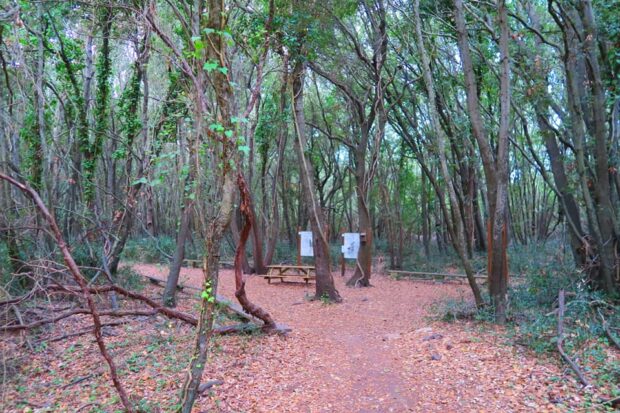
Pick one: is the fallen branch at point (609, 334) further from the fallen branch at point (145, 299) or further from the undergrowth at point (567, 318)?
the fallen branch at point (145, 299)

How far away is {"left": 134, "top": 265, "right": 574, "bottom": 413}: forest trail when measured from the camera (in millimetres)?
4488

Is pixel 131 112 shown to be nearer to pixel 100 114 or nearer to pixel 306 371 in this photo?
pixel 100 114

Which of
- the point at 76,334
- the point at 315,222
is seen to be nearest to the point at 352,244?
the point at 315,222

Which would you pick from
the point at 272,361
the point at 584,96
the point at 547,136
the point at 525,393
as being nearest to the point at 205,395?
the point at 272,361

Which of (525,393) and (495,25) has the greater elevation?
(495,25)

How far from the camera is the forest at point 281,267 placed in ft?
14.5

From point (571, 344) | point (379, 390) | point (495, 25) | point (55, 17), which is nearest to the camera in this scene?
point (379, 390)

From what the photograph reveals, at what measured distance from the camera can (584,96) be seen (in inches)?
308

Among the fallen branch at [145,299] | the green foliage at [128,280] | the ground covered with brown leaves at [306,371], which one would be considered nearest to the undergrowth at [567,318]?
the ground covered with brown leaves at [306,371]

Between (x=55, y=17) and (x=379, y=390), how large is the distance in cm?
957

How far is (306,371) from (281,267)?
799 cm

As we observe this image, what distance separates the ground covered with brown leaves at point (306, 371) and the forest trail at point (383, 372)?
13 mm

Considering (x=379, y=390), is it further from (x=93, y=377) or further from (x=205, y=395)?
(x=93, y=377)

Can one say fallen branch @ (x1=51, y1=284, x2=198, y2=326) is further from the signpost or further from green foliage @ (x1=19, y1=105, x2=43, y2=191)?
the signpost
